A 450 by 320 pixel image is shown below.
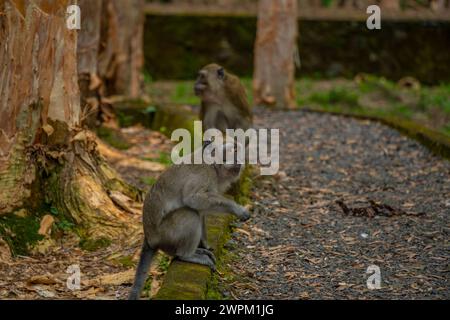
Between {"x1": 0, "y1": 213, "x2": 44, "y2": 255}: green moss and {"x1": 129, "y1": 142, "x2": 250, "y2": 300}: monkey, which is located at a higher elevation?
{"x1": 129, "y1": 142, "x2": 250, "y2": 300}: monkey

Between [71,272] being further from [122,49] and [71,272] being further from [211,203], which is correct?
[122,49]

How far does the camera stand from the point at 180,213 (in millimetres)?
6059

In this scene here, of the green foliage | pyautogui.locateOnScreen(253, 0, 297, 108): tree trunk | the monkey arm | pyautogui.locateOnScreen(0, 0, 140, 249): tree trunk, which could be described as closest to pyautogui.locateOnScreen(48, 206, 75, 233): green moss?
pyautogui.locateOnScreen(0, 0, 140, 249): tree trunk

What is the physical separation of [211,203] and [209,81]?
4.48 m

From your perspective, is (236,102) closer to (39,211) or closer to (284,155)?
(284,155)

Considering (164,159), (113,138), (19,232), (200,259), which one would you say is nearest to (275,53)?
(113,138)

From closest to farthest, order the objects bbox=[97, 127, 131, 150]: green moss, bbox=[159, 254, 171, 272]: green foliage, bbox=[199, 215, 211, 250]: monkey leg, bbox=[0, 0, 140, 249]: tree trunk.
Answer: bbox=[199, 215, 211, 250]: monkey leg < bbox=[159, 254, 171, 272]: green foliage < bbox=[0, 0, 140, 249]: tree trunk < bbox=[97, 127, 131, 150]: green moss

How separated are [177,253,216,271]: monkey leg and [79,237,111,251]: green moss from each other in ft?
4.24

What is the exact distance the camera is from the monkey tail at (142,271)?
18.5ft

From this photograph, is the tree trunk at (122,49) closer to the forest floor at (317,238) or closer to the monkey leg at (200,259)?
the forest floor at (317,238)

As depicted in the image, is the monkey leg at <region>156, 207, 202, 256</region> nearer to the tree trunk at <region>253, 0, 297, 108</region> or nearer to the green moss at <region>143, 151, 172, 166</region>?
the green moss at <region>143, 151, 172, 166</region>

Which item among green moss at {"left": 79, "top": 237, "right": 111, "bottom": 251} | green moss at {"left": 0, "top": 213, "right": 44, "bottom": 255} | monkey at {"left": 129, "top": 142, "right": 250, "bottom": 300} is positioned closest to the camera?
monkey at {"left": 129, "top": 142, "right": 250, "bottom": 300}

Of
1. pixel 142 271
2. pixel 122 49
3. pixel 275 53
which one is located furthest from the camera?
pixel 275 53

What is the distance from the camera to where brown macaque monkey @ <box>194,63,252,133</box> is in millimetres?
10367
